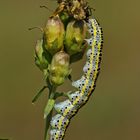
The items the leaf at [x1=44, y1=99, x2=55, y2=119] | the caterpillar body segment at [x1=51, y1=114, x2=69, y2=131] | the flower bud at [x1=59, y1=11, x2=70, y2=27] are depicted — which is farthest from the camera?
the caterpillar body segment at [x1=51, y1=114, x2=69, y2=131]

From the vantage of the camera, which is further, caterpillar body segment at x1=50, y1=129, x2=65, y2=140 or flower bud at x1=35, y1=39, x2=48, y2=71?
caterpillar body segment at x1=50, y1=129, x2=65, y2=140

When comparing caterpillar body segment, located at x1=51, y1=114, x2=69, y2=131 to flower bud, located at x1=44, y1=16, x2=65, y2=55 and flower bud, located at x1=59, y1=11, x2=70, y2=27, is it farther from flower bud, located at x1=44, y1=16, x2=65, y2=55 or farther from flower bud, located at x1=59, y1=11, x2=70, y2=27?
flower bud, located at x1=59, y1=11, x2=70, y2=27

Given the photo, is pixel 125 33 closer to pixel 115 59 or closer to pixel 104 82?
pixel 115 59

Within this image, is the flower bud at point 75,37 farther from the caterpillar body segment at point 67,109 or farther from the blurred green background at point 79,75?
the blurred green background at point 79,75

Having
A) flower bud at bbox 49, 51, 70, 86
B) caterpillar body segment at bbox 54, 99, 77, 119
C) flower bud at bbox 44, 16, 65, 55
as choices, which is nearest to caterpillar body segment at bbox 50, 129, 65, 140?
caterpillar body segment at bbox 54, 99, 77, 119

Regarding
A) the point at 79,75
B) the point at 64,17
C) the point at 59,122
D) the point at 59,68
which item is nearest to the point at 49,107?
the point at 59,68
